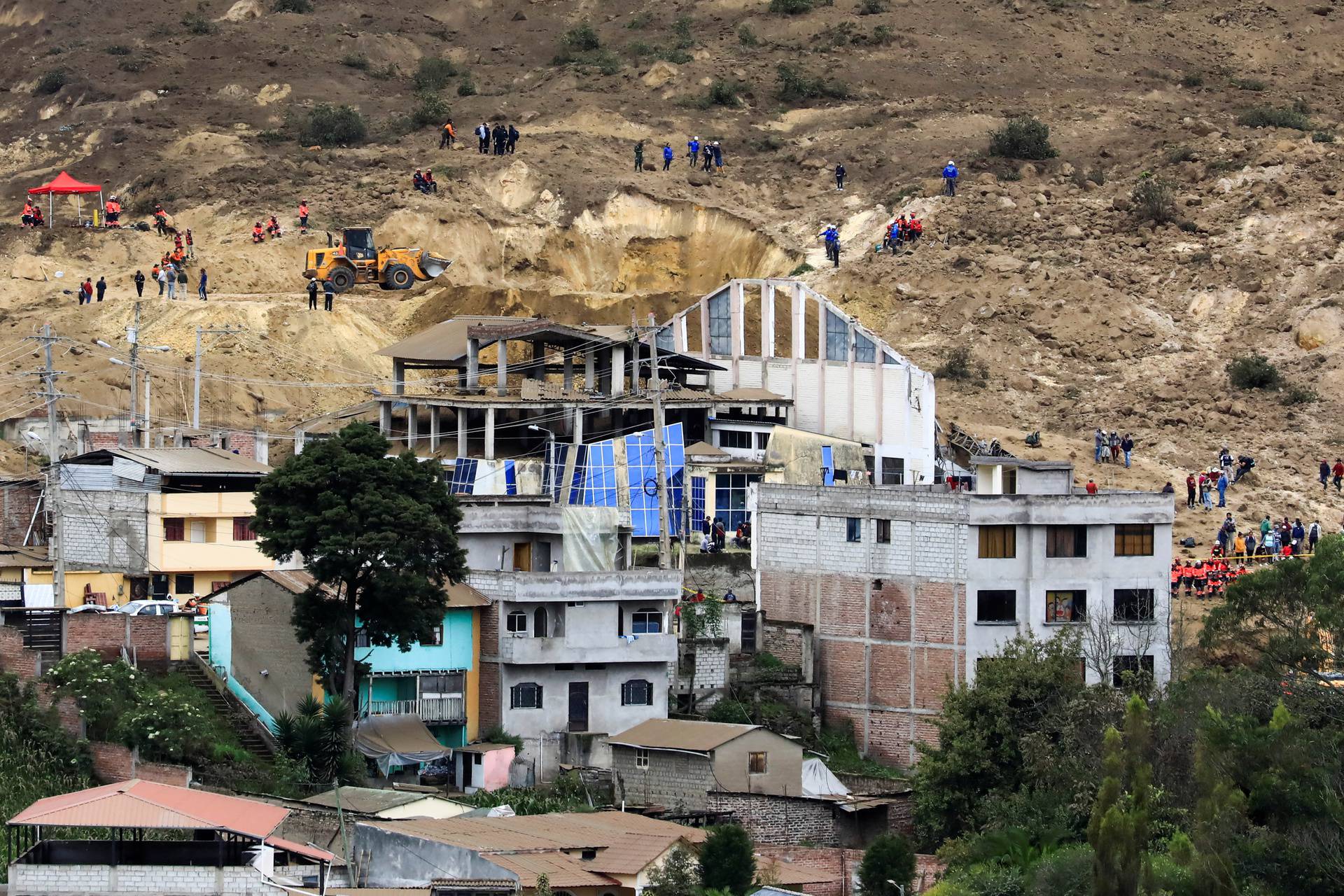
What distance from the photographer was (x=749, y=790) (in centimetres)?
4988

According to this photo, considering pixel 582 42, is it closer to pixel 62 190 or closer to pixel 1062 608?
pixel 62 190

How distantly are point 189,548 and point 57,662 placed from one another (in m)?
11.4

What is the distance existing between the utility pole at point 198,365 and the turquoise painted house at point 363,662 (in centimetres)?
1952

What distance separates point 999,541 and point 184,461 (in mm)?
19192

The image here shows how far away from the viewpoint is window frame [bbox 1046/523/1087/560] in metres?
55.4

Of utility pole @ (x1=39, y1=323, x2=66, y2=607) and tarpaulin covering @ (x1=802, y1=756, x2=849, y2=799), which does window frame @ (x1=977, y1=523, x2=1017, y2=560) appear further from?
utility pole @ (x1=39, y1=323, x2=66, y2=607)

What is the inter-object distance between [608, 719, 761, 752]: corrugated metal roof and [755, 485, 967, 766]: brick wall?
3683 millimetres

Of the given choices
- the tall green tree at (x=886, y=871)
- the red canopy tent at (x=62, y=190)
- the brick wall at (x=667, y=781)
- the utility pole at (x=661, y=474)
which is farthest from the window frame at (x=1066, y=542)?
the red canopy tent at (x=62, y=190)

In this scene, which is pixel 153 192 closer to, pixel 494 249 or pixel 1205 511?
pixel 494 249

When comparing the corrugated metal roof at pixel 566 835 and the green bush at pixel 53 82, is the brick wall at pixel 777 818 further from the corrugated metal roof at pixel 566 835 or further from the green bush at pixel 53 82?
the green bush at pixel 53 82

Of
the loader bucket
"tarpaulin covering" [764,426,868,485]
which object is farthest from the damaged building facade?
the loader bucket

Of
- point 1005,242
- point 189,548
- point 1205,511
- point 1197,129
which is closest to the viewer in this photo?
point 189,548

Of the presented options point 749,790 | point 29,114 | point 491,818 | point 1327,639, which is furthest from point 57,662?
point 29,114

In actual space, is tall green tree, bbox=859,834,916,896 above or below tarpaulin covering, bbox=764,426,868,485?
below
